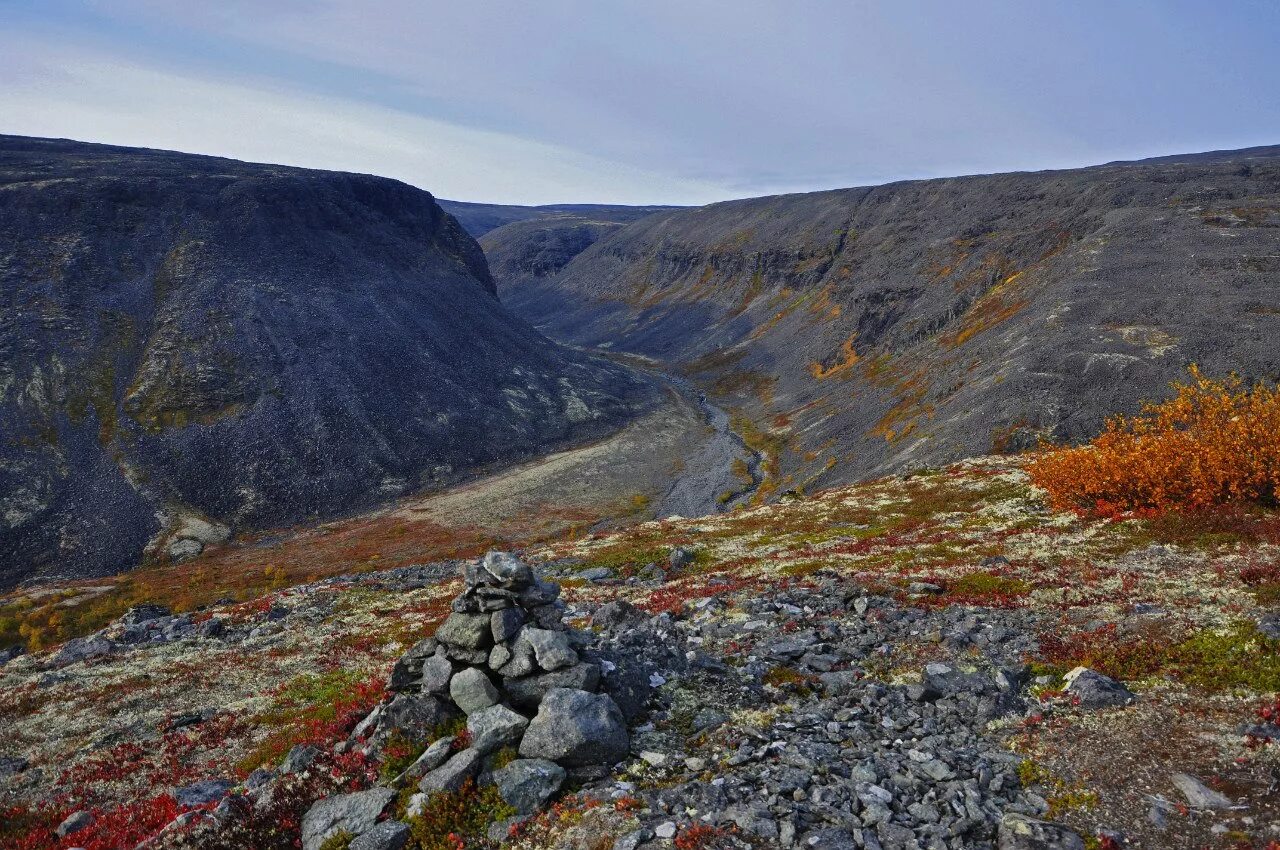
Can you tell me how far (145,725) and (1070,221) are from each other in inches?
5305

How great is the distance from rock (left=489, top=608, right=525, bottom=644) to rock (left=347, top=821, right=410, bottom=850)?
14.1 ft

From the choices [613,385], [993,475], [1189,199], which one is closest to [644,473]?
[613,385]

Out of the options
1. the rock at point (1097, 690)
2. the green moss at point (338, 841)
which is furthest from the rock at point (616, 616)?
the rock at point (1097, 690)

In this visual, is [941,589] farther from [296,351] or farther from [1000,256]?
[1000,256]

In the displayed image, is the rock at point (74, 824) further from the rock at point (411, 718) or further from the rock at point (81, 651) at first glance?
the rock at point (81, 651)

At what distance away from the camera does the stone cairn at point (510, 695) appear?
42.4 ft

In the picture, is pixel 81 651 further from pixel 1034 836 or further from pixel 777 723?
pixel 1034 836

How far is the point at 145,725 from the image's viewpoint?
2186 cm

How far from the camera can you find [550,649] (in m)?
15.0

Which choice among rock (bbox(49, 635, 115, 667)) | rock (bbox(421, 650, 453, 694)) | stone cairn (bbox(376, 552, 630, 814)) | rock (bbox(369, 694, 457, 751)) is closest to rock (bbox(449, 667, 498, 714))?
stone cairn (bbox(376, 552, 630, 814))

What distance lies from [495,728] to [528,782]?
148cm

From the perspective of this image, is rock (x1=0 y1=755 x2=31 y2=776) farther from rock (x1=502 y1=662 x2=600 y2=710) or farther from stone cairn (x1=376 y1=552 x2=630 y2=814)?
rock (x1=502 y1=662 x2=600 y2=710)

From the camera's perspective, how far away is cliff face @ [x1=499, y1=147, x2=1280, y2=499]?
6506 centimetres

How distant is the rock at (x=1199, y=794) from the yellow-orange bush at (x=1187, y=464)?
20895 mm
